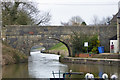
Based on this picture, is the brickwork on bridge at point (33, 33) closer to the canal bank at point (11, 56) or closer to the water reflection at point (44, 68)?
the canal bank at point (11, 56)

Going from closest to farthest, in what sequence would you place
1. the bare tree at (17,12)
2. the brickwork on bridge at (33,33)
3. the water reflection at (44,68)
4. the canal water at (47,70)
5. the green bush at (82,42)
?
the canal water at (47,70), the water reflection at (44,68), the green bush at (82,42), the brickwork on bridge at (33,33), the bare tree at (17,12)

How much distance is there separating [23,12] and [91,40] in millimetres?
9586

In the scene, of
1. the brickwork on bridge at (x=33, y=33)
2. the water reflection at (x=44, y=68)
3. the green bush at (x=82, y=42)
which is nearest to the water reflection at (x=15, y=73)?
the water reflection at (x=44, y=68)

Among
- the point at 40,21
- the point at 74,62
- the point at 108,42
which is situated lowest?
the point at 74,62

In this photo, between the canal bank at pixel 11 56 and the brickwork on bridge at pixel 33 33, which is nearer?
the canal bank at pixel 11 56

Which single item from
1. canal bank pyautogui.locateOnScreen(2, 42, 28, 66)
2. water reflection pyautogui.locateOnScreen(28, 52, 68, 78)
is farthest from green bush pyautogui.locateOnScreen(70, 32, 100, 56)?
canal bank pyautogui.locateOnScreen(2, 42, 28, 66)

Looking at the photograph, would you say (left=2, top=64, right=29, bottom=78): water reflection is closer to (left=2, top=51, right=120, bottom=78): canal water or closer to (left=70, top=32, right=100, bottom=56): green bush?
(left=2, top=51, right=120, bottom=78): canal water

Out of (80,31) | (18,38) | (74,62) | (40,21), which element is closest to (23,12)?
(40,21)

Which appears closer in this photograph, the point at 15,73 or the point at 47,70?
the point at 15,73

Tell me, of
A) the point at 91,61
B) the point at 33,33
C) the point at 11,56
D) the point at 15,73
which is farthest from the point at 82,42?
the point at 15,73

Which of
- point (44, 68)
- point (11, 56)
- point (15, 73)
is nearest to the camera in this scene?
point (15, 73)

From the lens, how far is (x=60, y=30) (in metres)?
24.7

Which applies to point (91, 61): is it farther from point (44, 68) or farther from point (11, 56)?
point (11, 56)

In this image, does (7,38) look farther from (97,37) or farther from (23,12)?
(97,37)
